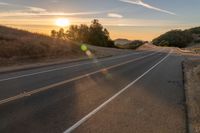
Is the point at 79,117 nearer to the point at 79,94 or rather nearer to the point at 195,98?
the point at 79,94

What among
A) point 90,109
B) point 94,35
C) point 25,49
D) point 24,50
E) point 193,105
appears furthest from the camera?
point 94,35

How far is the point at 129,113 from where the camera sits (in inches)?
380

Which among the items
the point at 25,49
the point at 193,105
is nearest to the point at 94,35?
the point at 25,49

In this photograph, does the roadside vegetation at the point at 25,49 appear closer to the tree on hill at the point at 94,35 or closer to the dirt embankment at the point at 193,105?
the dirt embankment at the point at 193,105

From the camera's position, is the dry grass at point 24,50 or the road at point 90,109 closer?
the road at point 90,109

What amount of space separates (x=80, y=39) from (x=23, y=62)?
8899 centimetres

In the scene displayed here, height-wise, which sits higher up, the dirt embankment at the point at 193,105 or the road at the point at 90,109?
the road at the point at 90,109

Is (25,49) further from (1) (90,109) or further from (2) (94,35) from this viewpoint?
(2) (94,35)

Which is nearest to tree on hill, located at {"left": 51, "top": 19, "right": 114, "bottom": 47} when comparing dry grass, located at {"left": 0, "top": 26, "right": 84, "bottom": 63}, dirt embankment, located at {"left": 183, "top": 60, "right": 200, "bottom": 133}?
dry grass, located at {"left": 0, "top": 26, "right": 84, "bottom": 63}

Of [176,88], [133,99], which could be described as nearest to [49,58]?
[176,88]

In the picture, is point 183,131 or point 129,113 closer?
point 183,131

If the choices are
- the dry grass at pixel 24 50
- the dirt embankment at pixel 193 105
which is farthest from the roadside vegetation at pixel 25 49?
the dirt embankment at pixel 193 105

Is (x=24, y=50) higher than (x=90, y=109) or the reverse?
higher

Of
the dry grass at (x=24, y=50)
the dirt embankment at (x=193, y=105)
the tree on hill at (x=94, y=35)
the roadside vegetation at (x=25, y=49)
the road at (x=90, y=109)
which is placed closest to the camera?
the road at (x=90, y=109)
